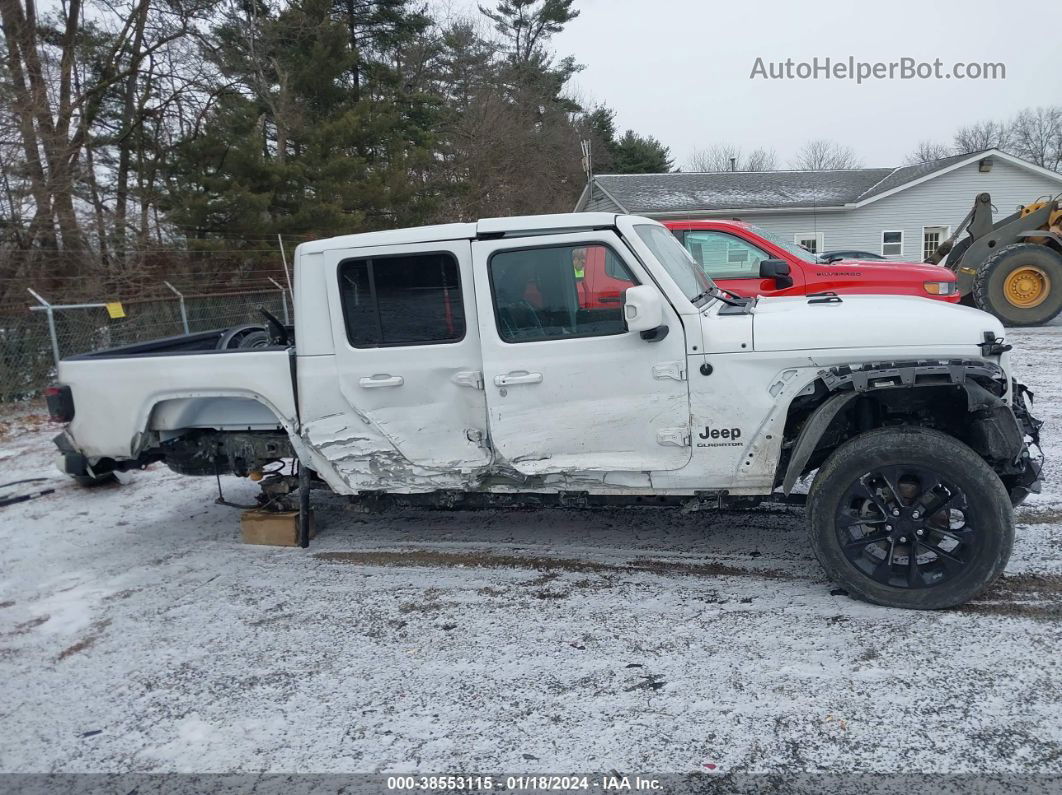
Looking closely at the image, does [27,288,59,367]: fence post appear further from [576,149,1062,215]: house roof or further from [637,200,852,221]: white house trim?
[576,149,1062,215]: house roof

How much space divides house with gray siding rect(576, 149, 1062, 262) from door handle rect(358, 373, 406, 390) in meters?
22.3

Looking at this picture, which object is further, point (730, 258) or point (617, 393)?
point (730, 258)

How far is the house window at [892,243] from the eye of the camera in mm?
27438

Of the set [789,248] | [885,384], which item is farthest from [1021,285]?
[885,384]

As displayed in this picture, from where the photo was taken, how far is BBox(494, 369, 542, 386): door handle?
410 centimetres

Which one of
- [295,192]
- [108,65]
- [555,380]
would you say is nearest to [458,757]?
[555,380]

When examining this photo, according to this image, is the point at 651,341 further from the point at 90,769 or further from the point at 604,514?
the point at 90,769

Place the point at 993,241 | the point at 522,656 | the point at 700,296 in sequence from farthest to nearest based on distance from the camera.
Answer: the point at 993,241, the point at 700,296, the point at 522,656

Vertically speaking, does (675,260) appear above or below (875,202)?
below

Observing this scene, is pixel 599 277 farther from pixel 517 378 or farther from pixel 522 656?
pixel 522 656

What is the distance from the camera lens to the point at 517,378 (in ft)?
13.5

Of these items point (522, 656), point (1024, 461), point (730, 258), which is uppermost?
point (730, 258)

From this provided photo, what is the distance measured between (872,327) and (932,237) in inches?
1086

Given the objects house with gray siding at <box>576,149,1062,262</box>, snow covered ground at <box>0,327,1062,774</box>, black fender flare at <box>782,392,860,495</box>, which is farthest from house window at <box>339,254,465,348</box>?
house with gray siding at <box>576,149,1062,262</box>
